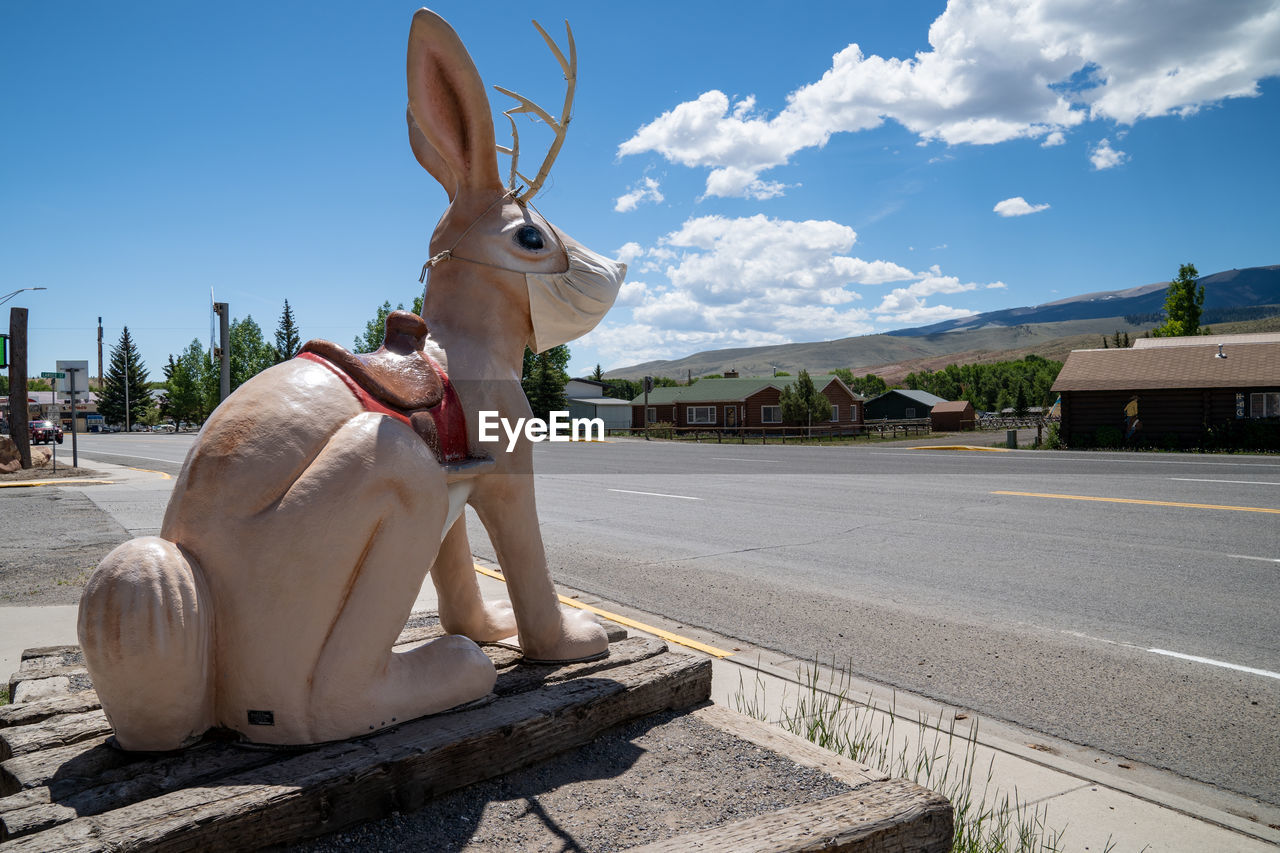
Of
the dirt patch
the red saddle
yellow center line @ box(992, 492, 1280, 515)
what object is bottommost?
yellow center line @ box(992, 492, 1280, 515)

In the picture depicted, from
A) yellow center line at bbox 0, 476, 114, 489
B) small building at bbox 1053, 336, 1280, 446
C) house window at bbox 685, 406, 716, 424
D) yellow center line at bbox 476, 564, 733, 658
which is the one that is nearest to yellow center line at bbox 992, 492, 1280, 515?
yellow center line at bbox 476, 564, 733, 658

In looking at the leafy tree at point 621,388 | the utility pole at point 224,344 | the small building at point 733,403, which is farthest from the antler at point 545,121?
the leafy tree at point 621,388

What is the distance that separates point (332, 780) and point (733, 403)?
4762cm

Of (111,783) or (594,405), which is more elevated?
(594,405)

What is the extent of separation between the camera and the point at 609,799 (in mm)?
2285

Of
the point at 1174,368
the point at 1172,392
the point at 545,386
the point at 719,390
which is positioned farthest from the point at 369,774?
the point at 719,390

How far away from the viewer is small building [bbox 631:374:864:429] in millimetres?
49062

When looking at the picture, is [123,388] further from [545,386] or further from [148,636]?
[148,636]

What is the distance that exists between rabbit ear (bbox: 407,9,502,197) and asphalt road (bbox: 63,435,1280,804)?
3235mm

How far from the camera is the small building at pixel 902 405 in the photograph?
2675 inches

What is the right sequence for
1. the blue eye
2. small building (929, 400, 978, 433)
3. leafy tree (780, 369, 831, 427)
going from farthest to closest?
small building (929, 400, 978, 433), leafy tree (780, 369, 831, 427), the blue eye

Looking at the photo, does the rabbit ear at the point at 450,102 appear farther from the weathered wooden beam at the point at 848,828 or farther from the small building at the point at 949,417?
the small building at the point at 949,417

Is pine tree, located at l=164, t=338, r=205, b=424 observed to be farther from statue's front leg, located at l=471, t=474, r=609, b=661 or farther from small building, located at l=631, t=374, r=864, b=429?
statue's front leg, located at l=471, t=474, r=609, b=661

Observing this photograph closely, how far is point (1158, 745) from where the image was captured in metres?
3.41
